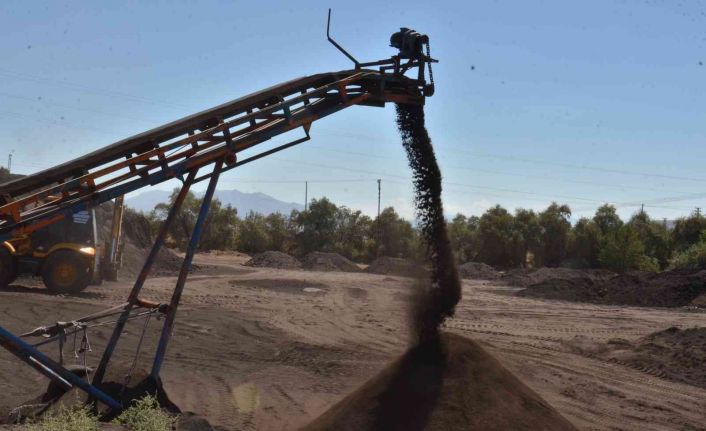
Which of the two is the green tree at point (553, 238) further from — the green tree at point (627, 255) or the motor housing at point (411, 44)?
the motor housing at point (411, 44)

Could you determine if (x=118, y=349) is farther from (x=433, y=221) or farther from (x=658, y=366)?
→ (x=658, y=366)

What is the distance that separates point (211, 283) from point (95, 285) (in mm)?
4837

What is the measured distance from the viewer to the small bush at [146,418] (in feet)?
17.5

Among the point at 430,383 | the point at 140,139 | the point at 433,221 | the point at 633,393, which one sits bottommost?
the point at 633,393

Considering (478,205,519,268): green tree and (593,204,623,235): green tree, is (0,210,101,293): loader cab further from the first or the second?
(593,204,623,235): green tree

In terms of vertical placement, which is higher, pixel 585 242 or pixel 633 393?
pixel 585 242

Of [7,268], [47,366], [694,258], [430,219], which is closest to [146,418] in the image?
[47,366]

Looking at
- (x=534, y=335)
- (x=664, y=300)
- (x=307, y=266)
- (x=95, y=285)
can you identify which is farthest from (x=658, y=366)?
(x=307, y=266)

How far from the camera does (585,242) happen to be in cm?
4388

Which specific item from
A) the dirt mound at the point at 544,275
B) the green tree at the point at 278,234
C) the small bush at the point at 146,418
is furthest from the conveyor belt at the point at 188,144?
the green tree at the point at 278,234

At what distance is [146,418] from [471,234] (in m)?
43.0

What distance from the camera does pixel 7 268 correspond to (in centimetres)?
1617

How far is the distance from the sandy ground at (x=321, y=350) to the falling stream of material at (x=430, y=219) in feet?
3.07

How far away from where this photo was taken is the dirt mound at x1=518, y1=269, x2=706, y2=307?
76.8 feet
